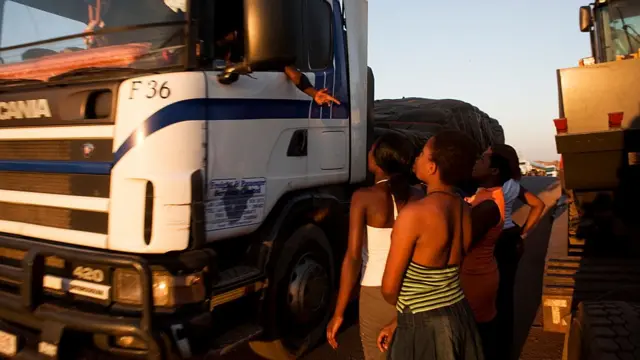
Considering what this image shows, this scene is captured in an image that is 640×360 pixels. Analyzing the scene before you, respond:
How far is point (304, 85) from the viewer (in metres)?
3.43

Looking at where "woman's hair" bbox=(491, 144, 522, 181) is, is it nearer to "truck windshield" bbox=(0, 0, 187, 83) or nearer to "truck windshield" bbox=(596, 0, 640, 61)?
"truck windshield" bbox=(0, 0, 187, 83)

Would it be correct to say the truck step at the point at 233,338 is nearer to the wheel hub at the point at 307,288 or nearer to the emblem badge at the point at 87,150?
the wheel hub at the point at 307,288

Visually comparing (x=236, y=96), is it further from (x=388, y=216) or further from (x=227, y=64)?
(x=388, y=216)

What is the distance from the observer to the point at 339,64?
4.02 m

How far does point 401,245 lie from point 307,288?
171cm

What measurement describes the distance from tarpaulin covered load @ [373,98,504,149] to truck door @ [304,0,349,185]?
3.32 ft

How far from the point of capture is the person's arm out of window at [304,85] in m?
3.35

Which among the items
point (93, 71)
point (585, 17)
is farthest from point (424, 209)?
point (585, 17)

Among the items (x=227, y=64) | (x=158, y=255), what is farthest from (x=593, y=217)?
(x=158, y=255)

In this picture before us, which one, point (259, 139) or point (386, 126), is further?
point (386, 126)

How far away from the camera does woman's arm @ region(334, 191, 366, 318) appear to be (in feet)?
8.04

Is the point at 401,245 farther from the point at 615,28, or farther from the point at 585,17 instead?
the point at 585,17

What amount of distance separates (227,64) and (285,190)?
0.94 metres

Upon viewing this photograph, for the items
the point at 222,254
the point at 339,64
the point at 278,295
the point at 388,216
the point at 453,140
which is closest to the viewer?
the point at 453,140
